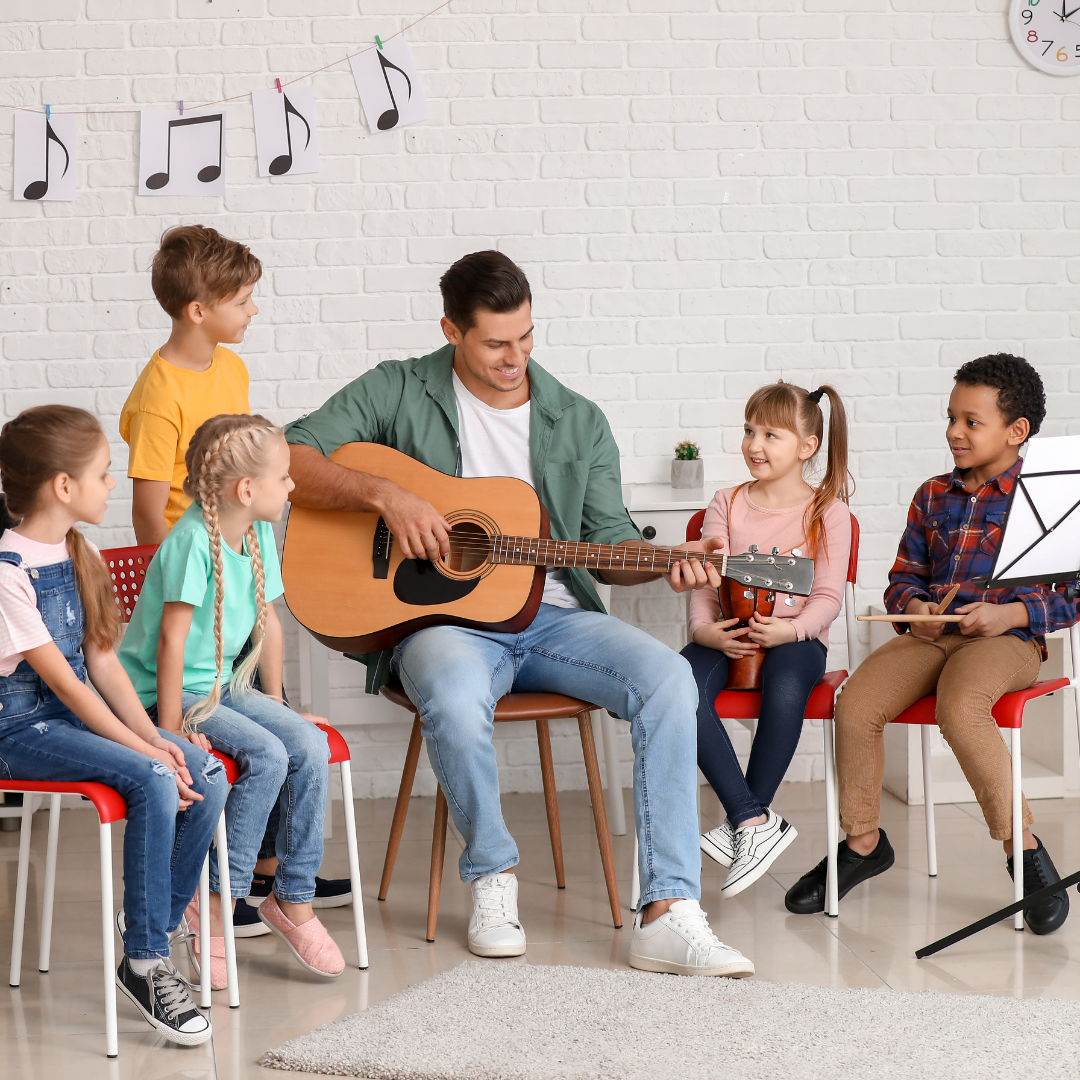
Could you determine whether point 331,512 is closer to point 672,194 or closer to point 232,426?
point 232,426

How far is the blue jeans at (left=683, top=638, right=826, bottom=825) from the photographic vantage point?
2.25 m

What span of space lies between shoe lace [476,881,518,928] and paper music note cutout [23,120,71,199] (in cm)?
204

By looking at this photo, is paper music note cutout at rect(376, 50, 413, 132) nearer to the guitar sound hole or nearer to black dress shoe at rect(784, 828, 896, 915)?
the guitar sound hole

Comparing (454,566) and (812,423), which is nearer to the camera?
(454,566)

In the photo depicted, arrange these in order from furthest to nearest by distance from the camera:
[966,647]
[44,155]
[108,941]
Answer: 1. [44,155]
2. [966,647]
3. [108,941]

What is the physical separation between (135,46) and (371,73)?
571 millimetres

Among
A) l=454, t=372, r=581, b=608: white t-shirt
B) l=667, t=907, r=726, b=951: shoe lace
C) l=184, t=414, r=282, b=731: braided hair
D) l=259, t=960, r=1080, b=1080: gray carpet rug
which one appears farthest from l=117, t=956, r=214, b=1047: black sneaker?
l=454, t=372, r=581, b=608: white t-shirt

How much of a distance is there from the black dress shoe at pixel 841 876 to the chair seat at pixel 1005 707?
0.80 feet

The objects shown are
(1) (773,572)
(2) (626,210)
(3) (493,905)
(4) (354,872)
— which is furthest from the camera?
(2) (626,210)

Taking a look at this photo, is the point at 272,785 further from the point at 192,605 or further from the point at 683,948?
the point at 683,948

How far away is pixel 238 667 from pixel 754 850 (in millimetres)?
954

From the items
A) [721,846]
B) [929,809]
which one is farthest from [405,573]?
[929,809]

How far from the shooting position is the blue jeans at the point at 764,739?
225cm

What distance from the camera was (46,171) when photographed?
3035mm
